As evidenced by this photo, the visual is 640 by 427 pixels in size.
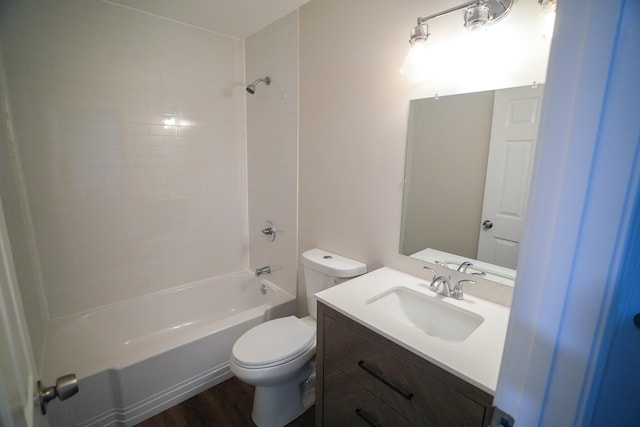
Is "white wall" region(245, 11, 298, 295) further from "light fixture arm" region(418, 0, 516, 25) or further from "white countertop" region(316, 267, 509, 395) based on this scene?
"light fixture arm" region(418, 0, 516, 25)

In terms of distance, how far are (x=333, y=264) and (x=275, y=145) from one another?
1.13 meters

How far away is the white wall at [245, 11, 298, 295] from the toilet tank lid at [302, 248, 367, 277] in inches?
16.7

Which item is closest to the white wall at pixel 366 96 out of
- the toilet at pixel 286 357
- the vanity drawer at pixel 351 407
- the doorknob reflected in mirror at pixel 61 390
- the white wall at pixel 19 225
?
the toilet at pixel 286 357

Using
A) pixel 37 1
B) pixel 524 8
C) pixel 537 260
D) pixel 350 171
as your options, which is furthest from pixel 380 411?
pixel 37 1

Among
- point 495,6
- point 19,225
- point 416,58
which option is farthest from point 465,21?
point 19,225

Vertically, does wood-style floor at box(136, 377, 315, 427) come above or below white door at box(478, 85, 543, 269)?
below

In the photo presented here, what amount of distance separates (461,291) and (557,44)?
1135 mm

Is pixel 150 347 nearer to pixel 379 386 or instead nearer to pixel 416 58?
A: pixel 379 386

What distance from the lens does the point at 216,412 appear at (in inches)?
68.1

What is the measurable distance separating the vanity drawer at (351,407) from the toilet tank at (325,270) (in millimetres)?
523

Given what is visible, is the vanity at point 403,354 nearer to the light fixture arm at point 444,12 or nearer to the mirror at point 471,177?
the mirror at point 471,177

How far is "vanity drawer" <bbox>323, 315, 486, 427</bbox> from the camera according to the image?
34.5 inches

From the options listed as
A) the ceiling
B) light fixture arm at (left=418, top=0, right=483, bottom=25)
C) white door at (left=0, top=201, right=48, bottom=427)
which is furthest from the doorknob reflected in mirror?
the ceiling

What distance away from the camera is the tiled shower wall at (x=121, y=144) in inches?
69.1
